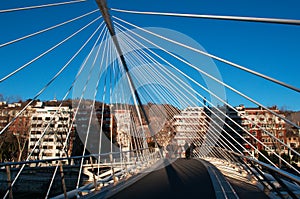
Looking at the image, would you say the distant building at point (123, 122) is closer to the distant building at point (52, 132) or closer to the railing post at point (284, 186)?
the distant building at point (52, 132)

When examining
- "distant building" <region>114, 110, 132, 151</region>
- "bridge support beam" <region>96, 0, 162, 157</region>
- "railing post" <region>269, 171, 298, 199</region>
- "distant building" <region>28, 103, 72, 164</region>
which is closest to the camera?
"railing post" <region>269, 171, 298, 199</region>

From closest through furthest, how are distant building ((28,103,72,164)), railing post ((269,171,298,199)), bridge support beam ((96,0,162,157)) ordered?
railing post ((269,171,298,199)) → bridge support beam ((96,0,162,157)) → distant building ((28,103,72,164))

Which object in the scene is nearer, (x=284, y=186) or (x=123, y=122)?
(x=284, y=186)

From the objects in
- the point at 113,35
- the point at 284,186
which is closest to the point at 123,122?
the point at 113,35

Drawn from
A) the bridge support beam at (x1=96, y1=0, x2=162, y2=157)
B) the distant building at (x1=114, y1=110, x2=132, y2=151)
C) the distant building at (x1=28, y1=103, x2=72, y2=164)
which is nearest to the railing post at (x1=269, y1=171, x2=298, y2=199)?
the bridge support beam at (x1=96, y1=0, x2=162, y2=157)

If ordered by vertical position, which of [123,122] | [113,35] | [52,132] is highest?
[113,35]

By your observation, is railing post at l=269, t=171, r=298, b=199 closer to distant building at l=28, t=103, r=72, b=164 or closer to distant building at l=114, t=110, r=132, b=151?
distant building at l=114, t=110, r=132, b=151

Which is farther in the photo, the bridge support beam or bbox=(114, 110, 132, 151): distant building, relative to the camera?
bbox=(114, 110, 132, 151): distant building

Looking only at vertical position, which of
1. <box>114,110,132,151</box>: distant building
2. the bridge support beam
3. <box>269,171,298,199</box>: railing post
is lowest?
<box>269,171,298,199</box>: railing post

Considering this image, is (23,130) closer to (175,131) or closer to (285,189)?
(175,131)

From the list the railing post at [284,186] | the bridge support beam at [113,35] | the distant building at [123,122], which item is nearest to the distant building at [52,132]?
the distant building at [123,122]

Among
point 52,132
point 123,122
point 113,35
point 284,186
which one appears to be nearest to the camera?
point 284,186

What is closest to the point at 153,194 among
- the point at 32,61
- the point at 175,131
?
the point at 32,61

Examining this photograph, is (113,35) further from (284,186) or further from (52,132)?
(52,132)
